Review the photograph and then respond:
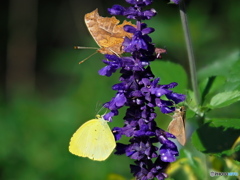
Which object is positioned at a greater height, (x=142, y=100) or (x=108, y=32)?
(x=108, y=32)

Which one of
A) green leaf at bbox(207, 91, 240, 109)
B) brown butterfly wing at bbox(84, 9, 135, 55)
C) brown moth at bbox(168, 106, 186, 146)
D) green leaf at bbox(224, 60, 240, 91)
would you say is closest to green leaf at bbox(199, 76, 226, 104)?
green leaf at bbox(224, 60, 240, 91)

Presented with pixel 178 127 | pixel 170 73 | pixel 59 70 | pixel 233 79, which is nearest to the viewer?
pixel 178 127

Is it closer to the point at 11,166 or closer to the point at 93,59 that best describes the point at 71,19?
the point at 93,59

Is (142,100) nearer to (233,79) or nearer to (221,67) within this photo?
(233,79)

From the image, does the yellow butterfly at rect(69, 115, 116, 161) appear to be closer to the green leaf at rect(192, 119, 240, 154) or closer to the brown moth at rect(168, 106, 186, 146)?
the brown moth at rect(168, 106, 186, 146)

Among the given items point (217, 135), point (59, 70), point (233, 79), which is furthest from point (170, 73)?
point (59, 70)

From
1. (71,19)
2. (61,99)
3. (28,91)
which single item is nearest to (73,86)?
(61,99)

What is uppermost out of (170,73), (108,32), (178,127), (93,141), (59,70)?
(108,32)

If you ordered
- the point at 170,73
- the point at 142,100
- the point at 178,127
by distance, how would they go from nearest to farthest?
1. the point at 142,100
2. the point at 178,127
3. the point at 170,73
